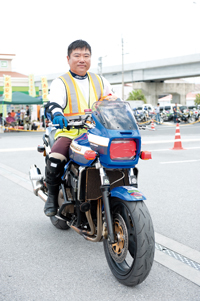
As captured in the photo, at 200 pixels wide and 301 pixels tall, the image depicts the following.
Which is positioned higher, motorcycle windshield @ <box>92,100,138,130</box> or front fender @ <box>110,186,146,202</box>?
motorcycle windshield @ <box>92,100,138,130</box>

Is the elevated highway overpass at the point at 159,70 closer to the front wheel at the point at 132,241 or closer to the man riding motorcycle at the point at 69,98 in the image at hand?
the man riding motorcycle at the point at 69,98

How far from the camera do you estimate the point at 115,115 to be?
2973mm

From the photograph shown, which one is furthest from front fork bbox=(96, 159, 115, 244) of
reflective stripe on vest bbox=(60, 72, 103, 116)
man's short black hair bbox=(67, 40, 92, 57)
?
man's short black hair bbox=(67, 40, 92, 57)

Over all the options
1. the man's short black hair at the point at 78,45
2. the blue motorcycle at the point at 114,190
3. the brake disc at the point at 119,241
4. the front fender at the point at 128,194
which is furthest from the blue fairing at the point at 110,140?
the man's short black hair at the point at 78,45

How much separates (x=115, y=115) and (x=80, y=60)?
93 cm

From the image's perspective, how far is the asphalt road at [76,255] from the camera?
283 centimetres

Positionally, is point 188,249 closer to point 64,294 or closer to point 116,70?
point 64,294

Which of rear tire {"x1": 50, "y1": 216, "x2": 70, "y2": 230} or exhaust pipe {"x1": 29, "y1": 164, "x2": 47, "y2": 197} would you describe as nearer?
rear tire {"x1": 50, "y1": 216, "x2": 70, "y2": 230}

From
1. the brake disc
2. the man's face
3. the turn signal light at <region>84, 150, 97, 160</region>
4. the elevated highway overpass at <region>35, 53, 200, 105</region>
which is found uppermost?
the elevated highway overpass at <region>35, 53, 200, 105</region>

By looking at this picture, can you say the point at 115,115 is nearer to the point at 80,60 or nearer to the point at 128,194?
the point at 128,194

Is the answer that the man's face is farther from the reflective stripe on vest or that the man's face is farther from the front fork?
the front fork

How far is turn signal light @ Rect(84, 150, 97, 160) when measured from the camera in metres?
2.89

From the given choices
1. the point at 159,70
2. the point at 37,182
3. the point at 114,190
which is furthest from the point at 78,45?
the point at 159,70

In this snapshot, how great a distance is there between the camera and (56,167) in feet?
11.7
